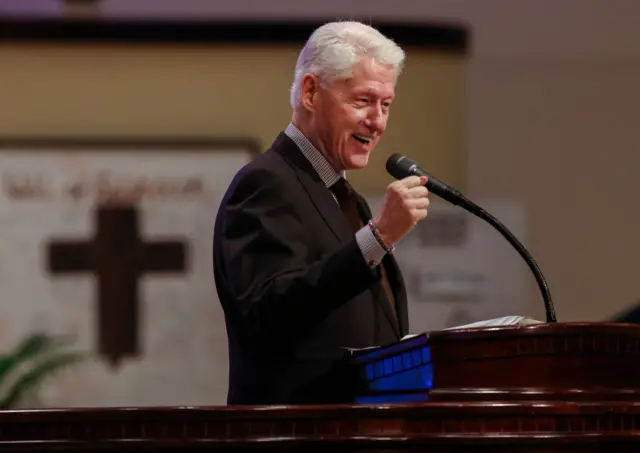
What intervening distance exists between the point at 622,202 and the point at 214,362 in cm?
202

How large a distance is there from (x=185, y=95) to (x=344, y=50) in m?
3.45

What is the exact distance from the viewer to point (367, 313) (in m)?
2.23

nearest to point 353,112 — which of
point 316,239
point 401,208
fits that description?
point 316,239

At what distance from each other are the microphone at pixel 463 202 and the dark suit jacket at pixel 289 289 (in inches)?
6.3

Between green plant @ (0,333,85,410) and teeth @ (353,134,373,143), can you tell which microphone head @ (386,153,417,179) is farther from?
green plant @ (0,333,85,410)

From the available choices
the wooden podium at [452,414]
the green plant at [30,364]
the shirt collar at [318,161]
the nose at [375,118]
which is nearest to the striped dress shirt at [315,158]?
the shirt collar at [318,161]

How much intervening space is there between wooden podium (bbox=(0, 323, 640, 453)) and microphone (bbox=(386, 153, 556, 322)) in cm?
29

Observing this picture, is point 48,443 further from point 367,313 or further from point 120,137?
point 120,137

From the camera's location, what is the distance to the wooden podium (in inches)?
65.6

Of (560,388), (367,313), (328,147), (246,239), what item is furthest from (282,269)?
(560,388)

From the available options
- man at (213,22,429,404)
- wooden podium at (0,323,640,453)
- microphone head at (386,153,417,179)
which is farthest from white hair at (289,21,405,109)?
wooden podium at (0,323,640,453)

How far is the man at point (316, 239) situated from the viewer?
2.02 metres

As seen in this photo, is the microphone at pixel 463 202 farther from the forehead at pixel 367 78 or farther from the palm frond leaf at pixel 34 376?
the palm frond leaf at pixel 34 376

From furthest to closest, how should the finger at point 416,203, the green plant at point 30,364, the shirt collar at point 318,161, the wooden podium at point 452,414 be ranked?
the green plant at point 30,364 < the shirt collar at point 318,161 < the finger at point 416,203 < the wooden podium at point 452,414
